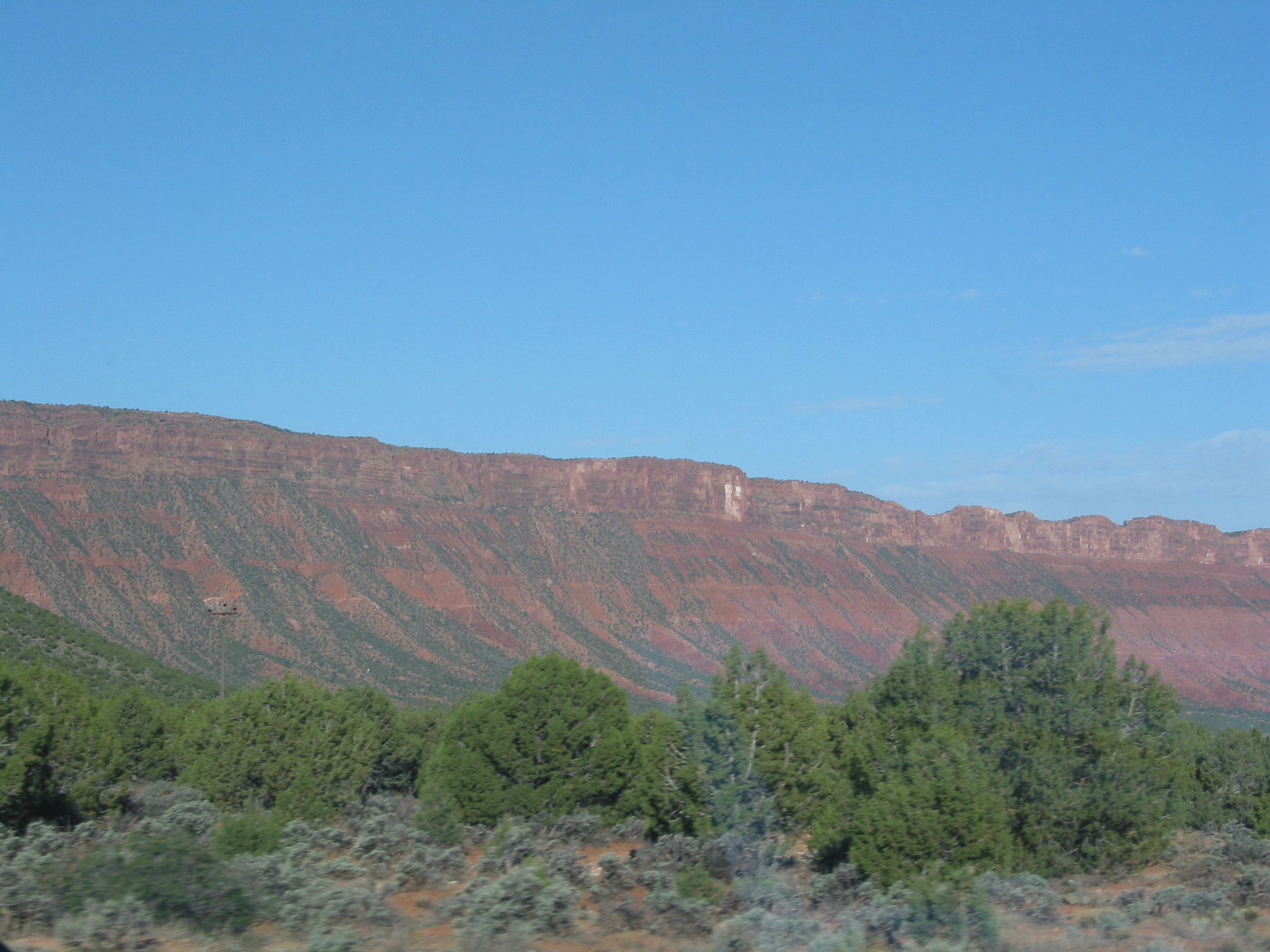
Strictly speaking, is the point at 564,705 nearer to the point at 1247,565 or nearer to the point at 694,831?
the point at 694,831

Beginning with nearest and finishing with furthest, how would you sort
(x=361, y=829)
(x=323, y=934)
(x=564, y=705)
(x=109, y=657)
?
1. (x=323, y=934)
2. (x=361, y=829)
3. (x=564, y=705)
4. (x=109, y=657)

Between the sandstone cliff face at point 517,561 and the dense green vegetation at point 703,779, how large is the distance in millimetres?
57317

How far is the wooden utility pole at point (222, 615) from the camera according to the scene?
54312 millimetres

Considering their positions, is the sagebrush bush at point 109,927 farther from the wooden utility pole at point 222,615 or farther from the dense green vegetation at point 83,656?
the dense green vegetation at point 83,656

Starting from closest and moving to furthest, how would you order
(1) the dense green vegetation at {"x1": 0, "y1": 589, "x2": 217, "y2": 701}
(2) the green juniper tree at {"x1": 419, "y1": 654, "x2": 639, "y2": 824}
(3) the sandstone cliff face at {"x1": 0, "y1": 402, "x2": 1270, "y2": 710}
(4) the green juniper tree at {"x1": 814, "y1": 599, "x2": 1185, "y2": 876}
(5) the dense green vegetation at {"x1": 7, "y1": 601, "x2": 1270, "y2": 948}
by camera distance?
(5) the dense green vegetation at {"x1": 7, "y1": 601, "x2": 1270, "y2": 948} → (4) the green juniper tree at {"x1": 814, "y1": 599, "x2": 1185, "y2": 876} → (2) the green juniper tree at {"x1": 419, "y1": 654, "x2": 639, "y2": 824} → (1) the dense green vegetation at {"x1": 0, "y1": 589, "x2": 217, "y2": 701} → (3) the sandstone cliff face at {"x1": 0, "y1": 402, "x2": 1270, "y2": 710}

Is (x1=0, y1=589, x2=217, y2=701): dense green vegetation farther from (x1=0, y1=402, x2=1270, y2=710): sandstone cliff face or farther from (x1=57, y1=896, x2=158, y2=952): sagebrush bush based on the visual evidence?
(x1=57, y1=896, x2=158, y2=952): sagebrush bush

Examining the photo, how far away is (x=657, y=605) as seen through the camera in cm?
13288

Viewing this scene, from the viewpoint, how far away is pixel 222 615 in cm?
5531

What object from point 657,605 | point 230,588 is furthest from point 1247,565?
point 230,588

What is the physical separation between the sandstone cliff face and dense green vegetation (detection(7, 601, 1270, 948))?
57317mm

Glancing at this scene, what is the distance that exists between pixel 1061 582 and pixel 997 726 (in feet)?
494

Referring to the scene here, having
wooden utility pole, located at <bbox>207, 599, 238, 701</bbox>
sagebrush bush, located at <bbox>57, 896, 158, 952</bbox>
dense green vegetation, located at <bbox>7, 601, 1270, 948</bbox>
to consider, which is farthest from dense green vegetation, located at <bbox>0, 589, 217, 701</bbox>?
sagebrush bush, located at <bbox>57, 896, 158, 952</bbox>

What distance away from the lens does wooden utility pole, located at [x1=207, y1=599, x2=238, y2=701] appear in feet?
178

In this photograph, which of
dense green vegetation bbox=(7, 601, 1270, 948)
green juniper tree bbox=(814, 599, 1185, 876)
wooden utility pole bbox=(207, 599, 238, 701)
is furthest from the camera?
wooden utility pole bbox=(207, 599, 238, 701)
